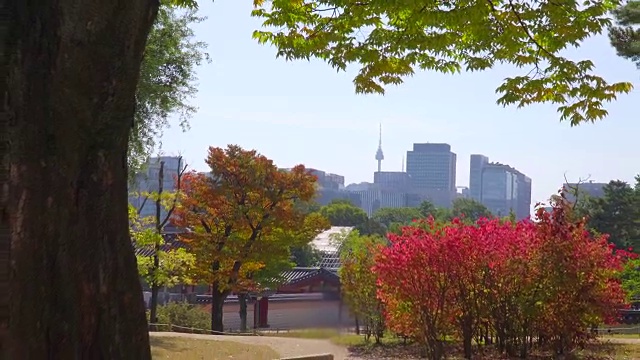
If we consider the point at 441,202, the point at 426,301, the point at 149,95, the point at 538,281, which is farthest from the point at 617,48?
the point at 441,202

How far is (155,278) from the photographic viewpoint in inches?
722

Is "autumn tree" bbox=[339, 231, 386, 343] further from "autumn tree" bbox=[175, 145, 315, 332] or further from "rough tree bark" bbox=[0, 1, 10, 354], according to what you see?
"rough tree bark" bbox=[0, 1, 10, 354]

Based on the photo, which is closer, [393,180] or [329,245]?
[329,245]

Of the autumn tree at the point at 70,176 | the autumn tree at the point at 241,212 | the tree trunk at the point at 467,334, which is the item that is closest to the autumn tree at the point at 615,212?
the autumn tree at the point at 241,212

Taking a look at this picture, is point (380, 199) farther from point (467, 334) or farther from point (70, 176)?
point (70, 176)

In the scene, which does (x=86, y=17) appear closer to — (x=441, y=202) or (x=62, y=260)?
(x=62, y=260)

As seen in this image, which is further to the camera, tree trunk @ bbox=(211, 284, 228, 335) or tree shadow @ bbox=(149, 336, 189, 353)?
tree trunk @ bbox=(211, 284, 228, 335)

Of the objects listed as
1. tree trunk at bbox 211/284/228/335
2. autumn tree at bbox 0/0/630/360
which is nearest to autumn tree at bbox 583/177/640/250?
tree trunk at bbox 211/284/228/335

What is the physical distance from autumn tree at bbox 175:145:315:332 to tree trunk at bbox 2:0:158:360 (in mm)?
18355

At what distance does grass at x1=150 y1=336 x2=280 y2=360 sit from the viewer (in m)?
12.2

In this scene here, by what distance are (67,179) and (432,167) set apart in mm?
Result: 177996

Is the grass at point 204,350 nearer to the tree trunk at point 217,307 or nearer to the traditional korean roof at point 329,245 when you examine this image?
the tree trunk at point 217,307

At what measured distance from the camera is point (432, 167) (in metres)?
178

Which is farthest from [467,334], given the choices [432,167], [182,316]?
[432,167]
